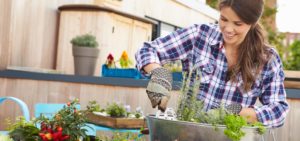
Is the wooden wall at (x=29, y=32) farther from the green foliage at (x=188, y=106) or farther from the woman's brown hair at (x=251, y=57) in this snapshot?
the green foliage at (x=188, y=106)

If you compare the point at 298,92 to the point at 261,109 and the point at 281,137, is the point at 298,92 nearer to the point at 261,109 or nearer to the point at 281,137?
the point at 281,137

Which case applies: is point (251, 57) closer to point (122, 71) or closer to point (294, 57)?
point (122, 71)

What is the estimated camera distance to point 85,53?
441cm

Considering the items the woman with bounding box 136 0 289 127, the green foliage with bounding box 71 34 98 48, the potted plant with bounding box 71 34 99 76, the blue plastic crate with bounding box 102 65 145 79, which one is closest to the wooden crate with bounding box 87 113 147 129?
the blue plastic crate with bounding box 102 65 145 79

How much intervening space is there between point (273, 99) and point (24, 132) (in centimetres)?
65

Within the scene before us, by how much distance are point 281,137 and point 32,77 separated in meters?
1.98

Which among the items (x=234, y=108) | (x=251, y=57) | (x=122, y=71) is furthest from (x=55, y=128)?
(x=122, y=71)

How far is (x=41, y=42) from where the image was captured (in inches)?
191

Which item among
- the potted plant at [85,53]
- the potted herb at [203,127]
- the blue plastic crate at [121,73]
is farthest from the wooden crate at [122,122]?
the potted herb at [203,127]

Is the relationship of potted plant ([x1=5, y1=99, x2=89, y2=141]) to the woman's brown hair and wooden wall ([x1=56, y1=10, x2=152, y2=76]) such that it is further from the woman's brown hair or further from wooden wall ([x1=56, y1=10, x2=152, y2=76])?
wooden wall ([x1=56, y1=10, x2=152, y2=76])

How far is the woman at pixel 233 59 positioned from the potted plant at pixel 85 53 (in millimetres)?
2920

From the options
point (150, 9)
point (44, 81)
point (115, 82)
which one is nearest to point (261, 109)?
point (115, 82)

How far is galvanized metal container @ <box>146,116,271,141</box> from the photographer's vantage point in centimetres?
95

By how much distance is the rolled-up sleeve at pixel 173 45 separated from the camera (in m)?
1.37
